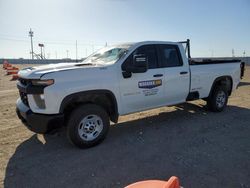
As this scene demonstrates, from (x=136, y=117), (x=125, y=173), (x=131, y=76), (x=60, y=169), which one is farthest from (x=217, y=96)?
(x=60, y=169)

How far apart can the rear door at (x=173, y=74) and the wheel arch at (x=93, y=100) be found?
4.76 feet

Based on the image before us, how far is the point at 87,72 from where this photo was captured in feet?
15.0

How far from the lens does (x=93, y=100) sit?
4.93 meters

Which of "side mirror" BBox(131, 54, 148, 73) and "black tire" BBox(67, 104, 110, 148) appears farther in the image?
"side mirror" BBox(131, 54, 148, 73)

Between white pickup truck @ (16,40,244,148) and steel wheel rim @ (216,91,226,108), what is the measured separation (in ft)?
2.30

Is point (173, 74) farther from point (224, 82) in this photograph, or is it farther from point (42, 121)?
point (42, 121)

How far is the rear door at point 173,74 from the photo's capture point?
5857 millimetres

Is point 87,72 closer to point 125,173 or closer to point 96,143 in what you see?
point 96,143

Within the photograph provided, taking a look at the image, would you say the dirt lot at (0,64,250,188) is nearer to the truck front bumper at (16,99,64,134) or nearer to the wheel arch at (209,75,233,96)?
the truck front bumper at (16,99,64,134)

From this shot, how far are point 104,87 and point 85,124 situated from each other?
0.79m

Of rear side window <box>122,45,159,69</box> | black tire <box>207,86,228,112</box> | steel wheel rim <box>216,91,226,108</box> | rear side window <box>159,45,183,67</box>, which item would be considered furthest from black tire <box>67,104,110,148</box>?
steel wheel rim <box>216,91,226,108</box>

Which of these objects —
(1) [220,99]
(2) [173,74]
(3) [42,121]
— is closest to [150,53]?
(2) [173,74]

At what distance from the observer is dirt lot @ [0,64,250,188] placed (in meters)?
3.58

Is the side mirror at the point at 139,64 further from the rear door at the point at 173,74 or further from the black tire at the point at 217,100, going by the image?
the black tire at the point at 217,100
